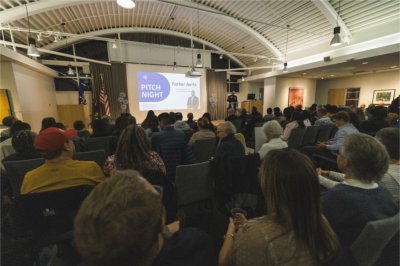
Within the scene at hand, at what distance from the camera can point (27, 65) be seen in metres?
6.41

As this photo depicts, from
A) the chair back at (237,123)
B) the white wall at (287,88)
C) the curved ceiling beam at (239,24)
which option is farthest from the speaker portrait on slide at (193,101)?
→ the chair back at (237,123)

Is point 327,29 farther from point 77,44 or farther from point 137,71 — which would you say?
point 77,44

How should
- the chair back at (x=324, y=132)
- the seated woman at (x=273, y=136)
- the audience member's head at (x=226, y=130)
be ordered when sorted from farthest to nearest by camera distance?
the chair back at (x=324, y=132)
the audience member's head at (x=226, y=130)
the seated woman at (x=273, y=136)

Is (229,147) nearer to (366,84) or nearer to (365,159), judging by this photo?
(365,159)

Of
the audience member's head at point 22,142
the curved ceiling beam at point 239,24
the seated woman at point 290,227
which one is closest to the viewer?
the seated woman at point 290,227

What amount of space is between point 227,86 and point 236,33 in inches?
162

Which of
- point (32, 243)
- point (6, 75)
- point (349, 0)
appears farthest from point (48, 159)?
point (349, 0)

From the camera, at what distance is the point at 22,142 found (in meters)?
2.26

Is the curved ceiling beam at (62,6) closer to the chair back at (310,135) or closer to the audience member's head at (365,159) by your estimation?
the chair back at (310,135)

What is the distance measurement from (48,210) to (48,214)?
35 millimetres

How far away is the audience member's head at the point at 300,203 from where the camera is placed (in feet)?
2.44

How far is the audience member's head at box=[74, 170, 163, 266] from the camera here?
0.50 meters

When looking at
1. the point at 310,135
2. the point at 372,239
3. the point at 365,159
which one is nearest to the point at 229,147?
the point at 365,159

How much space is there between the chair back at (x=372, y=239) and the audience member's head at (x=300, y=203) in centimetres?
22
